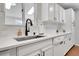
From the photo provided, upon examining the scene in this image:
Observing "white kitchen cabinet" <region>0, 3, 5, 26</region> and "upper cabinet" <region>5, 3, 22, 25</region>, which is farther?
"upper cabinet" <region>5, 3, 22, 25</region>

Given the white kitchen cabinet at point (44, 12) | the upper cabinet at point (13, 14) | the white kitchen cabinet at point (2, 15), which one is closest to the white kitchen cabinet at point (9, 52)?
the white kitchen cabinet at point (2, 15)

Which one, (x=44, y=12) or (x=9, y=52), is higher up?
(x=44, y=12)

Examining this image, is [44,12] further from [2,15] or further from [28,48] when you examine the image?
[28,48]

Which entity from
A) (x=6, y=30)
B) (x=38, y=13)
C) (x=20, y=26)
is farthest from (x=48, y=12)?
(x=6, y=30)

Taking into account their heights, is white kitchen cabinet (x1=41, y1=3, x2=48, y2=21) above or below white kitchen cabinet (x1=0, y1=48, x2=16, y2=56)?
above

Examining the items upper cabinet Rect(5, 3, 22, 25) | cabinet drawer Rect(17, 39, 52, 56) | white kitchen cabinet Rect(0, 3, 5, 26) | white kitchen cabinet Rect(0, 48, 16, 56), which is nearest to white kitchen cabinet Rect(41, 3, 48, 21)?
upper cabinet Rect(5, 3, 22, 25)

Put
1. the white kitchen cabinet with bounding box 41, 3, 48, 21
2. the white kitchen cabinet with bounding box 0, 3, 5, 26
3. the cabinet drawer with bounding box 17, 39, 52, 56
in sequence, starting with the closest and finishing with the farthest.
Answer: the cabinet drawer with bounding box 17, 39, 52, 56
the white kitchen cabinet with bounding box 0, 3, 5, 26
the white kitchen cabinet with bounding box 41, 3, 48, 21

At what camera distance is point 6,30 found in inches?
69.5

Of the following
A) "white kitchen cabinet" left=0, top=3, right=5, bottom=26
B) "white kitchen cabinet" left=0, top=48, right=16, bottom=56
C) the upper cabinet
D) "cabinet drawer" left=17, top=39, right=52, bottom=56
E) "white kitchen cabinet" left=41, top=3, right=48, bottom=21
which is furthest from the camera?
"white kitchen cabinet" left=41, top=3, right=48, bottom=21

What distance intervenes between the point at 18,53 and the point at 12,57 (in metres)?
0.06

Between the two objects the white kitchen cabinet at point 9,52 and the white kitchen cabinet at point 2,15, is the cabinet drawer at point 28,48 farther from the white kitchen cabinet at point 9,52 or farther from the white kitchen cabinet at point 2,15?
the white kitchen cabinet at point 2,15

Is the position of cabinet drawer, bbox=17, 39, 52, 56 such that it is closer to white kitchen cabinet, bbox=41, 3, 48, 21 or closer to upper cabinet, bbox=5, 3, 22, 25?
upper cabinet, bbox=5, 3, 22, 25

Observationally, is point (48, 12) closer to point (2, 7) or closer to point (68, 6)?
point (2, 7)

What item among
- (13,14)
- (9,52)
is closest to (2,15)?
(13,14)
